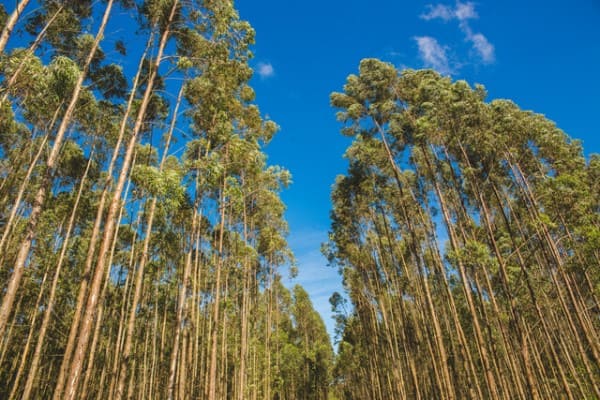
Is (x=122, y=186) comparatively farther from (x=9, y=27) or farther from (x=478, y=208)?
(x=478, y=208)

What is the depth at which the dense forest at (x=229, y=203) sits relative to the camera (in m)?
7.65

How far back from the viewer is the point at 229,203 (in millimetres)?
10398

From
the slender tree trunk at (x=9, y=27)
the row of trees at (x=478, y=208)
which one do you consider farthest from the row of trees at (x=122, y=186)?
the row of trees at (x=478, y=208)

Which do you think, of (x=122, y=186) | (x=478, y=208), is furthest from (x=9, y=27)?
(x=478, y=208)

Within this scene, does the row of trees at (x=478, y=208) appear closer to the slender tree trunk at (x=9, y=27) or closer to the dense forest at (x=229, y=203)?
the dense forest at (x=229, y=203)

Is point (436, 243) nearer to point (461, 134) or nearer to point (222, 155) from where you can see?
point (461, 134)

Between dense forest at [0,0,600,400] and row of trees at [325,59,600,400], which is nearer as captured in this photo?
dense forest at [0,0,600,400]

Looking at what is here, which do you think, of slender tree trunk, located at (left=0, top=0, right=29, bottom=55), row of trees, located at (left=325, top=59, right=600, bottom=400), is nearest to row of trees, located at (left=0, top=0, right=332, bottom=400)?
slender tree trunk, located at (left=0, top=0, right=29, bottom=55)

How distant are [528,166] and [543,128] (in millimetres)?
2229

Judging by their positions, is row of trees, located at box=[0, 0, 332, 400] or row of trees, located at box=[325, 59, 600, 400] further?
row of trees, located at box=[325, 59, 600, 400]

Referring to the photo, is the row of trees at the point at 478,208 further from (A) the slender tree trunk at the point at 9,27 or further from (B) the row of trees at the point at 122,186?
(A) the slender tree trunk at the point at 9,27

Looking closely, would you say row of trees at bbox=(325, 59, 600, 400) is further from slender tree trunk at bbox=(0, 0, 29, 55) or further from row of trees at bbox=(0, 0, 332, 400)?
slender tree trunk at bbox=(0, 0, 29, 55)

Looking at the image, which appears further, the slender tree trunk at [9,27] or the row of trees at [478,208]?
the row of trees at [478,208]

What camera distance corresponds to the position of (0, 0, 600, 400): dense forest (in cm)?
765
